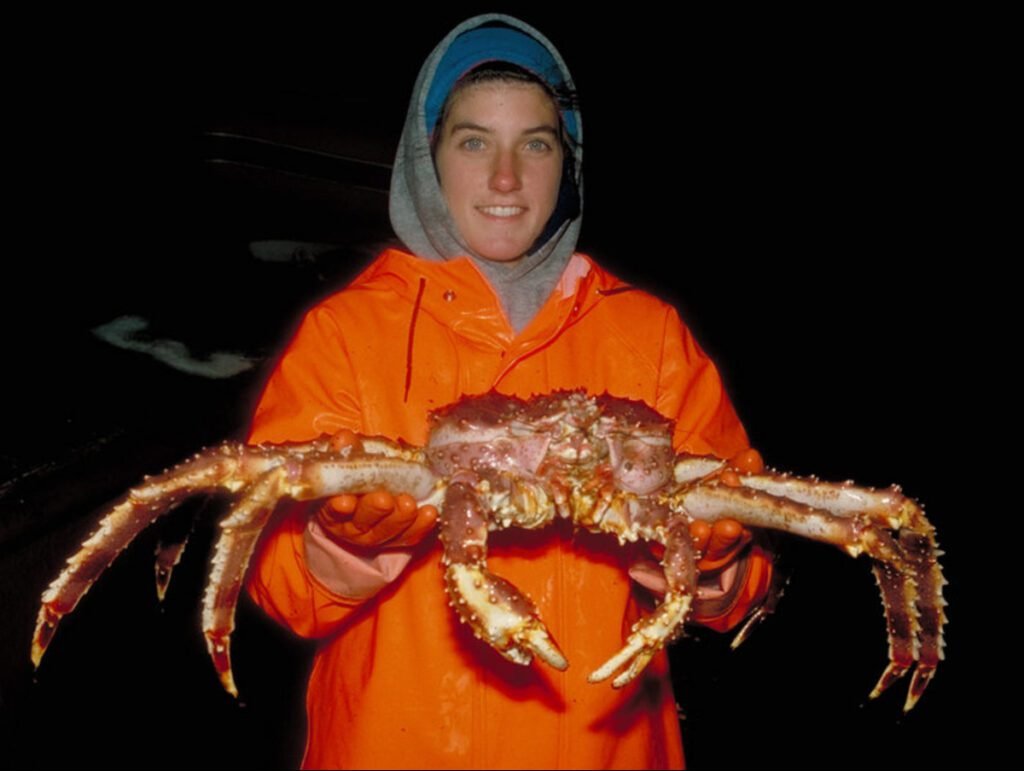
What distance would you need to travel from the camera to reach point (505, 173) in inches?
64.5

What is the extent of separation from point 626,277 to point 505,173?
5563 millimetres

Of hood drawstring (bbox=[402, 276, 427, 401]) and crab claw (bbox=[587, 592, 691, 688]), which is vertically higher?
hood drawstring (bbox=[402, 276, 427, 401])

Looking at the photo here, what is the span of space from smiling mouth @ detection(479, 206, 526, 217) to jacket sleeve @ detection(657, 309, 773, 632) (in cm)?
46

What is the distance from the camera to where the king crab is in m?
1.29

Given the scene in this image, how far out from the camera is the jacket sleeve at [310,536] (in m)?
1.39

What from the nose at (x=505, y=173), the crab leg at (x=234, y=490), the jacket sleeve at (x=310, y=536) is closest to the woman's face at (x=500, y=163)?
the nose at (x=505, y=173)

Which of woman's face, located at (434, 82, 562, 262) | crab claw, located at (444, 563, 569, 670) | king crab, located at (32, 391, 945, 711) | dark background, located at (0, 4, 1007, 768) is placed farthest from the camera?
dark background, located at (0, 4, 1007, 768)

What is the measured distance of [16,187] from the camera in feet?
19.0

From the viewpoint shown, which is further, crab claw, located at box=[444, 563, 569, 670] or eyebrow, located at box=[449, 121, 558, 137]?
eyebrow, located at box=[449, 121, 558, 137]

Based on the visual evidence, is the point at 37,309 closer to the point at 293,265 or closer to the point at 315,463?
the point at 293,265

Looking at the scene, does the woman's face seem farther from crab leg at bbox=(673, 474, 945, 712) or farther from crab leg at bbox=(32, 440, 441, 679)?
crab leg at bbox=(673, 474, 945, 712)

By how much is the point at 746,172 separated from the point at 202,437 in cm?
519

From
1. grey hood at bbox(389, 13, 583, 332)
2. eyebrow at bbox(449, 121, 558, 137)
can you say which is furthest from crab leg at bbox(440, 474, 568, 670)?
eyebrow at bbox(449, 121, 558, 137)

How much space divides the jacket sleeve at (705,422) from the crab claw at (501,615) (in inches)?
20.2
